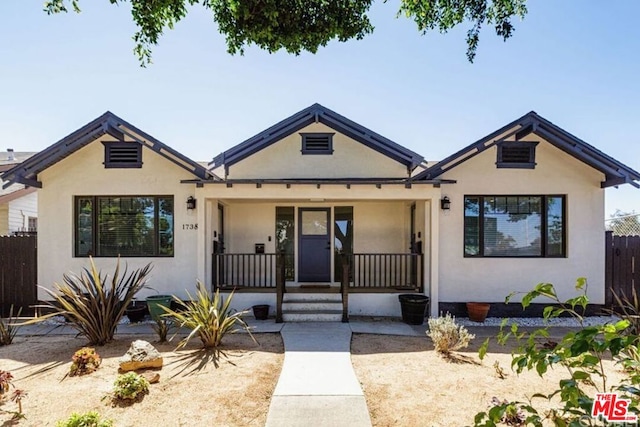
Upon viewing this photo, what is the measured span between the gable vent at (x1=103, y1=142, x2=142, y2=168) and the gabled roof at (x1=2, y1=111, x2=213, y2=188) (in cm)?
32

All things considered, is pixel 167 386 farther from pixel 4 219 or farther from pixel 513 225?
pixel 4 219

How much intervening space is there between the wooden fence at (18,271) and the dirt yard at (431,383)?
8.46 metres

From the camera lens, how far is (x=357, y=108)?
11922 mm

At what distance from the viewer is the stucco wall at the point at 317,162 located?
1027 cm

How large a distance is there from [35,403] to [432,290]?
25.1ft

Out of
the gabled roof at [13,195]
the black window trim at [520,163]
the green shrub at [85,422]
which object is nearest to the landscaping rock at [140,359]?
the green shrub at [85,422]

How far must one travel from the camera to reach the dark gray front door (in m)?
11.0

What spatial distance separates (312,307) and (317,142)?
4471mm

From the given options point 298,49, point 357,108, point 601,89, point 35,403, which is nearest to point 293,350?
point 35,403

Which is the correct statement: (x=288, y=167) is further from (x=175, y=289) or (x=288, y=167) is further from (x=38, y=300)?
(x=38, y=300)

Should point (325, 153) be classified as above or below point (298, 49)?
below

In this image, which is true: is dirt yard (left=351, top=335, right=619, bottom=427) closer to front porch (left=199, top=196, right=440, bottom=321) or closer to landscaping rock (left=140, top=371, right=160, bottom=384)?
landscaping rock (left=140, top=371, right=160, bottom=384)

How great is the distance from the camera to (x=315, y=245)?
36.4 ft

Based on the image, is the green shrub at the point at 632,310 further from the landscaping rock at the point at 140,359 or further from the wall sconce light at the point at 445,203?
the landscaping rock at the point at 140,359
